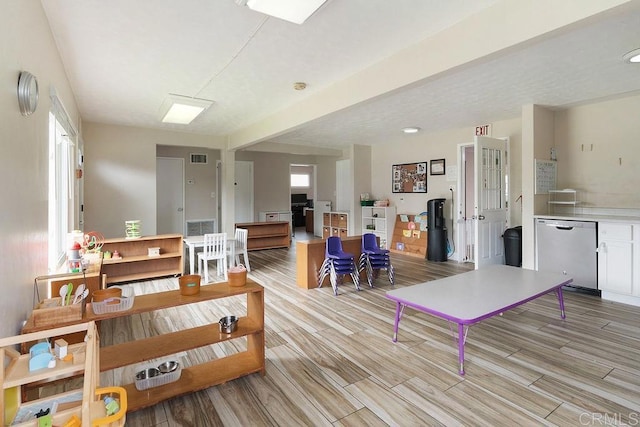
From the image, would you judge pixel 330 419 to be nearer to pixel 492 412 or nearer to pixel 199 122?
pixel 492 412

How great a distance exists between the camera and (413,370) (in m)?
2.39

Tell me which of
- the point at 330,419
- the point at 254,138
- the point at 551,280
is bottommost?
the point at 330,419

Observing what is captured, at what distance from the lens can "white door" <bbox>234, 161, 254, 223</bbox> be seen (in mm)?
8781

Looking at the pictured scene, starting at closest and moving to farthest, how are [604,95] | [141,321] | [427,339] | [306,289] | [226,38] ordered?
[226,38] < [427,339] < [141,321] < [604,95] < [306,289]

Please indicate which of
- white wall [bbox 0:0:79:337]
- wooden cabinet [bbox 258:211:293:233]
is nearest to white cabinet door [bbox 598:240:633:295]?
white wall [bbox 0:0:79:337]

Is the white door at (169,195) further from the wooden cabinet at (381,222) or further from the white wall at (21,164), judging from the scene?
the white wall at (21,164)

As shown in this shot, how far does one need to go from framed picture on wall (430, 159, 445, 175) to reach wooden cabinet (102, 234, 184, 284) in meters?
4.87

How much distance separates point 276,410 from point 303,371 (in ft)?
1.49

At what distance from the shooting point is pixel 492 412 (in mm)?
1927

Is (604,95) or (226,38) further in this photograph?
(604,95)

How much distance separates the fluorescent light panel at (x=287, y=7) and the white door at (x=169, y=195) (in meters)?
6.71

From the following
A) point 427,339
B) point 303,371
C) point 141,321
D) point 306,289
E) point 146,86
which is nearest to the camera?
point 303,371

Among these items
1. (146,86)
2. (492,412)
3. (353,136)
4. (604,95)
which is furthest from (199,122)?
(604,95)

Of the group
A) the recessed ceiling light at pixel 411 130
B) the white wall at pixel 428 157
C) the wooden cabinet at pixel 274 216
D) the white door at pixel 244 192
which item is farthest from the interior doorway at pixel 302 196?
the recessed ceiling light at pixel 411 130
